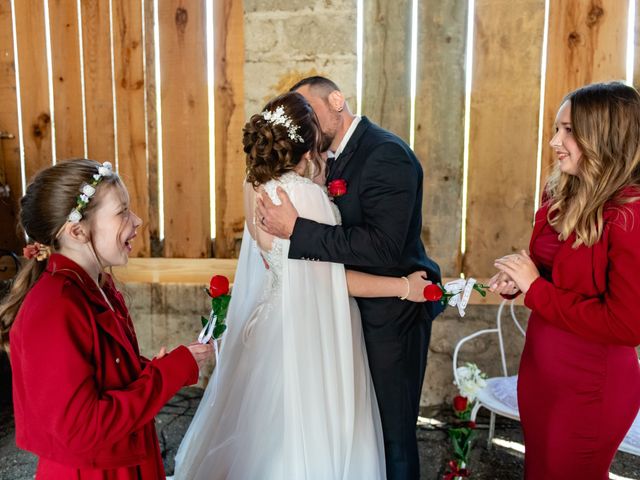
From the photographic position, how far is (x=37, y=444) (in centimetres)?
135

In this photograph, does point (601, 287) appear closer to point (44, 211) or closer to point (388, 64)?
point (44, 211)

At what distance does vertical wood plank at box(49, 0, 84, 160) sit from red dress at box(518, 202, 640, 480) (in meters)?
3.16

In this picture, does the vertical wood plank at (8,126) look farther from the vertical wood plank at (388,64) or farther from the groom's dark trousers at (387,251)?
the groom's dark trousers at (387,251)

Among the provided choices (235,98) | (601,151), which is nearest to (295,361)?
(601,151)

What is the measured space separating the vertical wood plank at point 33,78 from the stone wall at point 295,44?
4.59 ft

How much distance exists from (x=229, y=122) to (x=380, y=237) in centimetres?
198

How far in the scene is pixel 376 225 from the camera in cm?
198

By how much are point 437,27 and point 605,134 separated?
1.87 m

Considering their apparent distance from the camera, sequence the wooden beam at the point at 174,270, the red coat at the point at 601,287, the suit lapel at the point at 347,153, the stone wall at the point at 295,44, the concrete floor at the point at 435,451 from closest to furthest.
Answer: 1. the red coat at the point at 601,287
2. the suit lapel at the point at 347,153
3. the concrete floor at the point at 435,451
4. the stone wall at the point at 295,44
5. the wooden beam at the point at 174,270

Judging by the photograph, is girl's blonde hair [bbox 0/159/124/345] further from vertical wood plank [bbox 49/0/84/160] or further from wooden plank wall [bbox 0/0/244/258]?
vertical wood plank [bbox 49/0/84/160]

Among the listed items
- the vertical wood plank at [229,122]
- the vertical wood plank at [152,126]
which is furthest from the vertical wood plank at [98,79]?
the vertical wood plank at [229,122]

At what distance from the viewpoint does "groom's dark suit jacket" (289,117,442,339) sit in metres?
1.92

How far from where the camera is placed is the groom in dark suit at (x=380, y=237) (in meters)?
1.93

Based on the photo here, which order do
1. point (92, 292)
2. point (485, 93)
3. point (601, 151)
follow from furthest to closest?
1. point (485, 93)
2. point (601, 151)
3. point (92, 292)
